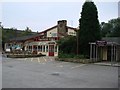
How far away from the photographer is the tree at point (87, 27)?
3158cm

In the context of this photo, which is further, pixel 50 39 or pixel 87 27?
pixel 50 39

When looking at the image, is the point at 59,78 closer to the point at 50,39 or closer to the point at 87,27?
the point at 87,27

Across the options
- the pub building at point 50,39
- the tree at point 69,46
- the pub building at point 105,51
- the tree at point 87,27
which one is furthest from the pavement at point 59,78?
the pub building at point 50,39

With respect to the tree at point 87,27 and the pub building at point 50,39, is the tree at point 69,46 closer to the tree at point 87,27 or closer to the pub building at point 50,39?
the tree at point 87,27

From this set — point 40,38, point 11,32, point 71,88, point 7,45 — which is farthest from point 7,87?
point 11,32

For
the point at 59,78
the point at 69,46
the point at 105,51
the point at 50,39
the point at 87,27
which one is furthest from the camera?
the point at 50,39

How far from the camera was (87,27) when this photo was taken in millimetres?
31734

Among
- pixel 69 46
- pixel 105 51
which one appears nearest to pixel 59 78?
pixel 105 51

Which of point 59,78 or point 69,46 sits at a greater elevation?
point 69,46

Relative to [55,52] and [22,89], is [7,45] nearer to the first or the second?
[55,52]

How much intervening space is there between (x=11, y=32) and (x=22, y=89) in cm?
7273

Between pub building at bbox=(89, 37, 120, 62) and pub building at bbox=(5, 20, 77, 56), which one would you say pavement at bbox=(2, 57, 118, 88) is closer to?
pub building at bbox=(89, 37, 120, 62)

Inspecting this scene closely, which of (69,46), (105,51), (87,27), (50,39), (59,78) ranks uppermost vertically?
(87,27)

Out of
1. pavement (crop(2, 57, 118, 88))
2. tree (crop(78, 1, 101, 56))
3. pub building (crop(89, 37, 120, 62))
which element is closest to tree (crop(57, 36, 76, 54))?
tree (crop(78, 1, 101, 56))
